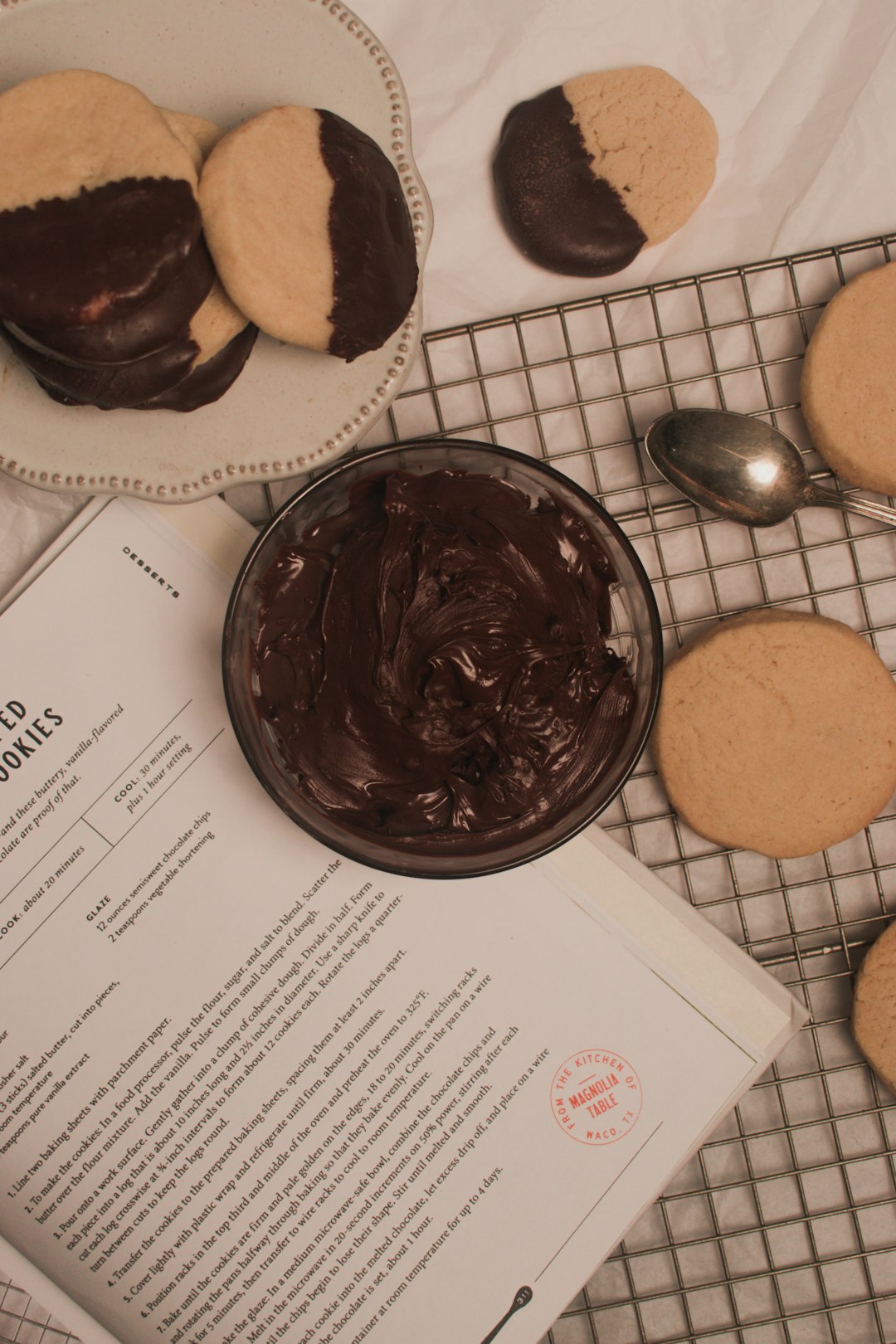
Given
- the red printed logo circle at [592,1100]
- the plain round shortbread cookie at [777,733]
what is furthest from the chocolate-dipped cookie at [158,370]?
the red printed logo circle at [592,1100]

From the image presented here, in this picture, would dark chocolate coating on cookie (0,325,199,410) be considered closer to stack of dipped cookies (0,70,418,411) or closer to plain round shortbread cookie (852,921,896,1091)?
stack of dipped cookies (0,70,418,411)

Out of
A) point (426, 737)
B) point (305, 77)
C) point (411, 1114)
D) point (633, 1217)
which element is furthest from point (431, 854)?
point (305, 77)

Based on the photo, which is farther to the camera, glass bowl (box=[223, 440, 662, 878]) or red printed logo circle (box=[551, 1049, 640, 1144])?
red printed logo circle (box=[551, 1049, 640, 1144])

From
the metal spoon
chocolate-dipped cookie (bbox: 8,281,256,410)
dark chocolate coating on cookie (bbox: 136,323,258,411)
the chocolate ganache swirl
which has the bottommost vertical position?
the metal spoon

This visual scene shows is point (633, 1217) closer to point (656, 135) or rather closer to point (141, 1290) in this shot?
point (141, 1290)

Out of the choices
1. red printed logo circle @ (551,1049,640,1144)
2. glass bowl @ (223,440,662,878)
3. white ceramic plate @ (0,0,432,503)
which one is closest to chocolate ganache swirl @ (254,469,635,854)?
glass bowl @ (223,440,662,878)

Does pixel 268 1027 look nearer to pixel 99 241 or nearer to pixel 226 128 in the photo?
pixel 99 241
